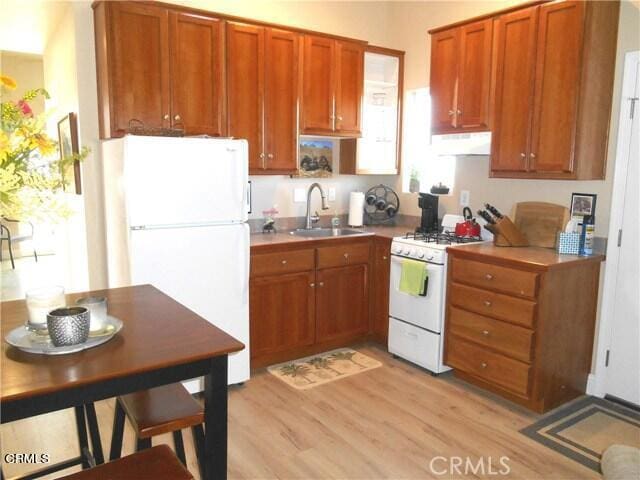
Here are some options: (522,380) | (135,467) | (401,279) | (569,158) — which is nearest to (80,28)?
(401,279)

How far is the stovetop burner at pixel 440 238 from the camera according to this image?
11.6 feet

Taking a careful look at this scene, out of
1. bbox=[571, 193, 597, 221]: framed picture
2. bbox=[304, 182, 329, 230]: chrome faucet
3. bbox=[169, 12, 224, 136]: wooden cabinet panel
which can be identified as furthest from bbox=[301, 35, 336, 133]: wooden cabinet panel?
bbox=[571, 193, 597, 221]: framed picture

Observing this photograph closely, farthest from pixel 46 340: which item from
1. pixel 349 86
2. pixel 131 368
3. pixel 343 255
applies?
pixel 349 86

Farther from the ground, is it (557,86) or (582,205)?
(557,86)

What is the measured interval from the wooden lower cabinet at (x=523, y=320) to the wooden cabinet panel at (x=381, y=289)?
2.02 feet

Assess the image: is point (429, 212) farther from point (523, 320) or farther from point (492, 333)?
point (523, 320)

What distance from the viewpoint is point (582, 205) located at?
126 inches

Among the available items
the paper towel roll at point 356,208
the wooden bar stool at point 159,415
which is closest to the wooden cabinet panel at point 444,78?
the paper towel roll at point 356,208

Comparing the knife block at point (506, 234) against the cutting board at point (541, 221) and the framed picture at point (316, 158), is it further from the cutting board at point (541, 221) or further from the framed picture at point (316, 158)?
the framed picture at point (316, 158)

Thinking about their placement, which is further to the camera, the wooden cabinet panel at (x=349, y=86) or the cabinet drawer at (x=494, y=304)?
the wooden cabinet panel at (x=349, y=86)

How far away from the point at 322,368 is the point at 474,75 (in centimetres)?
226

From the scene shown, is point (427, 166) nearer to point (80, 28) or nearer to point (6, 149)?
point (80, 28)

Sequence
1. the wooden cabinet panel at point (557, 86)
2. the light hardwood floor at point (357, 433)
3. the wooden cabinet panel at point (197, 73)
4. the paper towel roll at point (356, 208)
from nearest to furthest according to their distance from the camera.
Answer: the light hardwood floor at point (357, 433) → the wooden cabinet panel at point (557, 86) → the wooden cabinet panel at point (197, 73) → the paper towel roll at point (356, 208)

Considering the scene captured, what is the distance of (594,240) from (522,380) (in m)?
1.00
